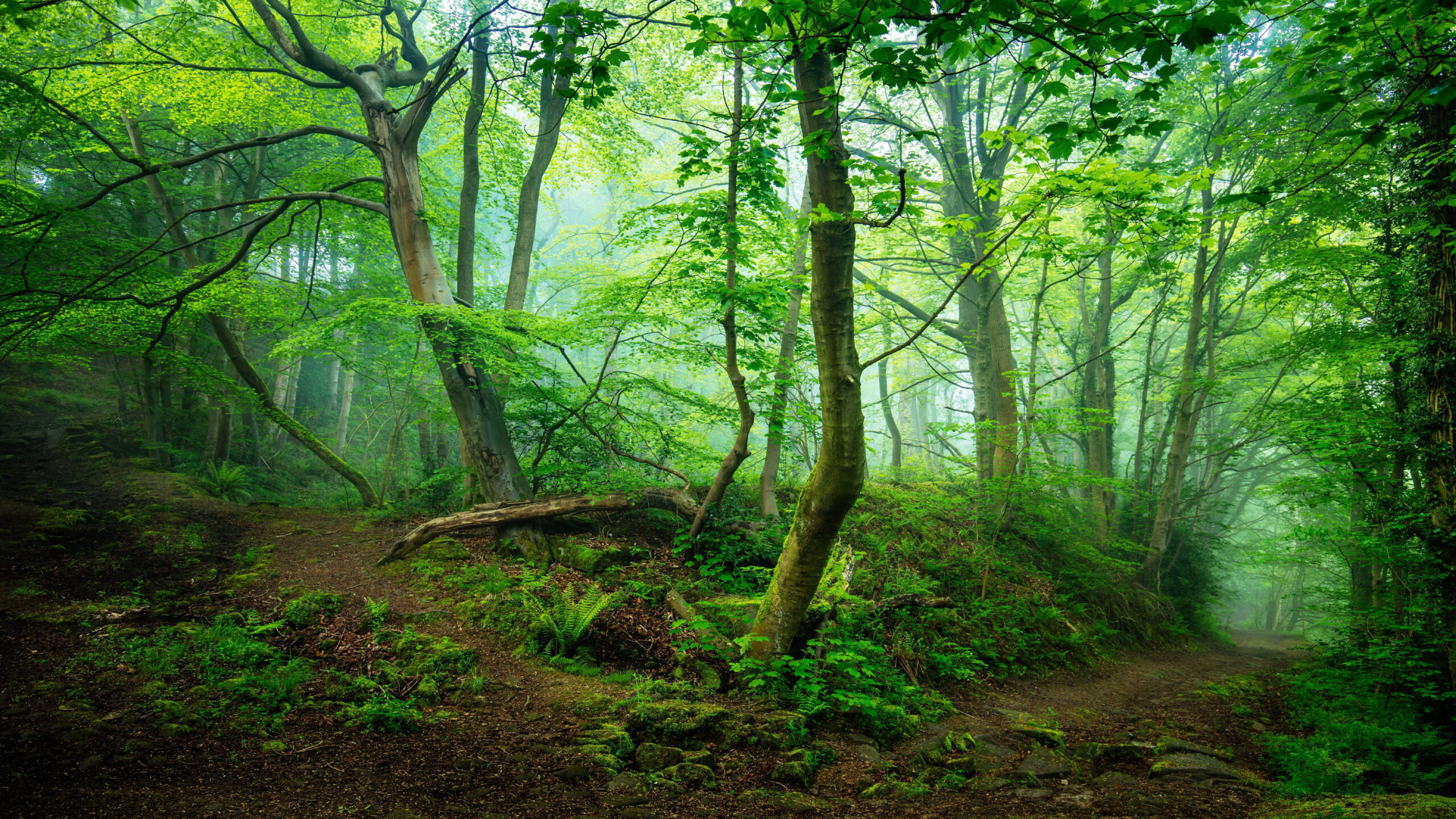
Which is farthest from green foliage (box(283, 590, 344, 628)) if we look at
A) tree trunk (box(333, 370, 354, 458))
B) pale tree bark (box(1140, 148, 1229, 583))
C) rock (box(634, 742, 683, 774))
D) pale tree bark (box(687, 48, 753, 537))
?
pale tree bark (box(1140, 148, 1229, 583))

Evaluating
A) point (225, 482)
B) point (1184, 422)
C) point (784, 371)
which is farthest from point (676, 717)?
point (1184, 422)

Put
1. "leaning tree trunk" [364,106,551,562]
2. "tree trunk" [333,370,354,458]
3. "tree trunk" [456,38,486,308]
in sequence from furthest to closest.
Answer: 1. "tree trunk" [333,370,354,458]
2. "tree trunk" [456,38,486,308]
3. "leaning tree trunk" [364,106,551,562]

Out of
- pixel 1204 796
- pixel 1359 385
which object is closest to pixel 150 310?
pixel 1204 796

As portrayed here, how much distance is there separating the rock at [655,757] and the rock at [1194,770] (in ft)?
10.7

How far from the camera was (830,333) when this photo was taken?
13.8 feet

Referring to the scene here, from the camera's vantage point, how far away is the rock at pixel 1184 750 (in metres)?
4.59

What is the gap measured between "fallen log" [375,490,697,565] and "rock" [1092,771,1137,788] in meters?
5.17

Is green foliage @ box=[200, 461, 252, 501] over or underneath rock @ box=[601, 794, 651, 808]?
over

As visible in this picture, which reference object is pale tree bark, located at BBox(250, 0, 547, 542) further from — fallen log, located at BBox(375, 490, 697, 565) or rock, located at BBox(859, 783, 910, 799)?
rock, located at BBox(859, 783, 910, 799)

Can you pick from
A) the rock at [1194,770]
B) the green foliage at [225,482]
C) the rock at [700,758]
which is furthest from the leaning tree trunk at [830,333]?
the green foliage at [225,482]

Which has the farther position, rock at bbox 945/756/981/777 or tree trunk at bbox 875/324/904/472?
tree trunk at bbox 875/324/904/472

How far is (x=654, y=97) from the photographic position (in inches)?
460

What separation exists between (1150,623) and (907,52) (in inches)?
457

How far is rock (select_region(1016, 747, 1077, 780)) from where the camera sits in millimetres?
3995
